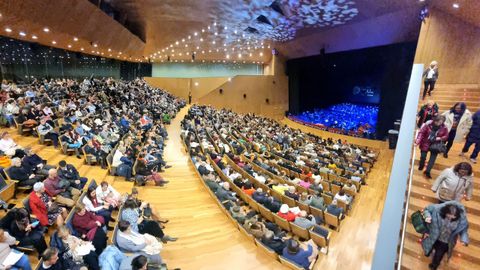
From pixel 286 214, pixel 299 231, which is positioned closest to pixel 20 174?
pixel 286 214

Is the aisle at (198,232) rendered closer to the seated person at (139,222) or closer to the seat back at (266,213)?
the seated person at (139,222)

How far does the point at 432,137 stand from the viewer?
144 inches

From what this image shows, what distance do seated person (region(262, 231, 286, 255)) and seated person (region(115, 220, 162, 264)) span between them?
1657 mm

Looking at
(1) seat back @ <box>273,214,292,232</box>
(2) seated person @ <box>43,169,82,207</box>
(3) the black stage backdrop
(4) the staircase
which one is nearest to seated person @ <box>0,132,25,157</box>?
(2) seated person @ <box>43,169,82,207</box>

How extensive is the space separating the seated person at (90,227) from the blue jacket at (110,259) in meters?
0.27

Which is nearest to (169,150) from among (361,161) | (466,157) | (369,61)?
(361,161)

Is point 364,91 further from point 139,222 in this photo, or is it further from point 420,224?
point 139,222

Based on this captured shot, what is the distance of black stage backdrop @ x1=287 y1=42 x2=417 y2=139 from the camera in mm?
14438

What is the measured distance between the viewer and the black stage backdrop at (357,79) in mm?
14438

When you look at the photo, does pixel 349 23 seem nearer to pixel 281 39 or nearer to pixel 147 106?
pixel 281 39

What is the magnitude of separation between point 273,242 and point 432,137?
106 inches

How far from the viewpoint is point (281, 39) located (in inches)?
667

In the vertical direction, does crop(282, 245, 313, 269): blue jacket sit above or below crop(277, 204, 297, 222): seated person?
below

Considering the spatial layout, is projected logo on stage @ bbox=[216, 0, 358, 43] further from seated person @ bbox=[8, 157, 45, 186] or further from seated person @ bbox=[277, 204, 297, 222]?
seated person @ bbox=[8, 157, 45, 186]
